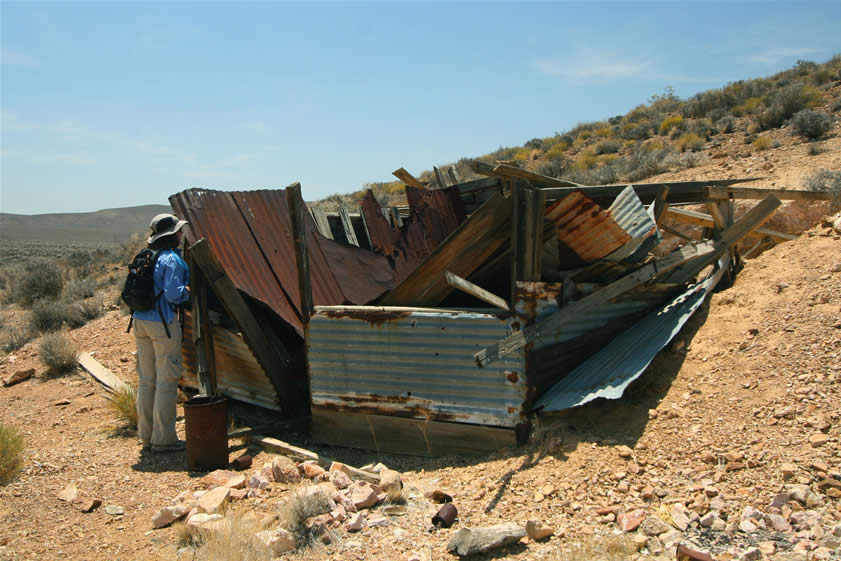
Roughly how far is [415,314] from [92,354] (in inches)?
288

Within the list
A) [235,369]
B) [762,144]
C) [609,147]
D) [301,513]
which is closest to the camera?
[301,513]

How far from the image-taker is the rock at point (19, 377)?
967cm

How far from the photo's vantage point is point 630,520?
12.0ft

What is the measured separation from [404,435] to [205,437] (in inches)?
65.3

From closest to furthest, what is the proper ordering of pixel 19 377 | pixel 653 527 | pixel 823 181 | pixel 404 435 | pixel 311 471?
1. pixel 653 527
2. pixel 311 471
3. pixel 404 435
4. pixel 823 181
5. pixel 19 377

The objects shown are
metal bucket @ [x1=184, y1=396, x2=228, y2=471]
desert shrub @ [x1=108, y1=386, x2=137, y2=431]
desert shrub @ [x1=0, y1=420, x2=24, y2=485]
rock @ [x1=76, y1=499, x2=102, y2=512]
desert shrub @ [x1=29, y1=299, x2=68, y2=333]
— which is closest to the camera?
rock @ [x1=76, y1=499, x2=102, y2=512]

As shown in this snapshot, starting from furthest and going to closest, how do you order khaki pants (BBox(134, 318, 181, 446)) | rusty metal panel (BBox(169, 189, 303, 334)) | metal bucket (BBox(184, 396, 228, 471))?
rusty metal panel (BBox(169, 189, 303, 334))
khaki pants (BBox(134, 318, 181, 446))
metal bucket (BBox(184, 396, 228, 471))

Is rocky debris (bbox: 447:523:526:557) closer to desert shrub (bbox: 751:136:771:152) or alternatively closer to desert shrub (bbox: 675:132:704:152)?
desert shrub (bbox: 751:136:771:152)

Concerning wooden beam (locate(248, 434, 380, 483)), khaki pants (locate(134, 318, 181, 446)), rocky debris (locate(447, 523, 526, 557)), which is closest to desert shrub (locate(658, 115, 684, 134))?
wooden beam (locate(248, 434, 380, 483))

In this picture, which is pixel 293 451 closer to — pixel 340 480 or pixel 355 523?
pixel 340 480

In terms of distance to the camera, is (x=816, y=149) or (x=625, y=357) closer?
(x=625, y=357)

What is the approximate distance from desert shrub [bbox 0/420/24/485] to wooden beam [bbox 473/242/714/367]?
3872mm

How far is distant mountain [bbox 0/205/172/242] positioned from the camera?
263 ft

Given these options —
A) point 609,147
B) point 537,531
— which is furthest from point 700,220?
point 609,147
